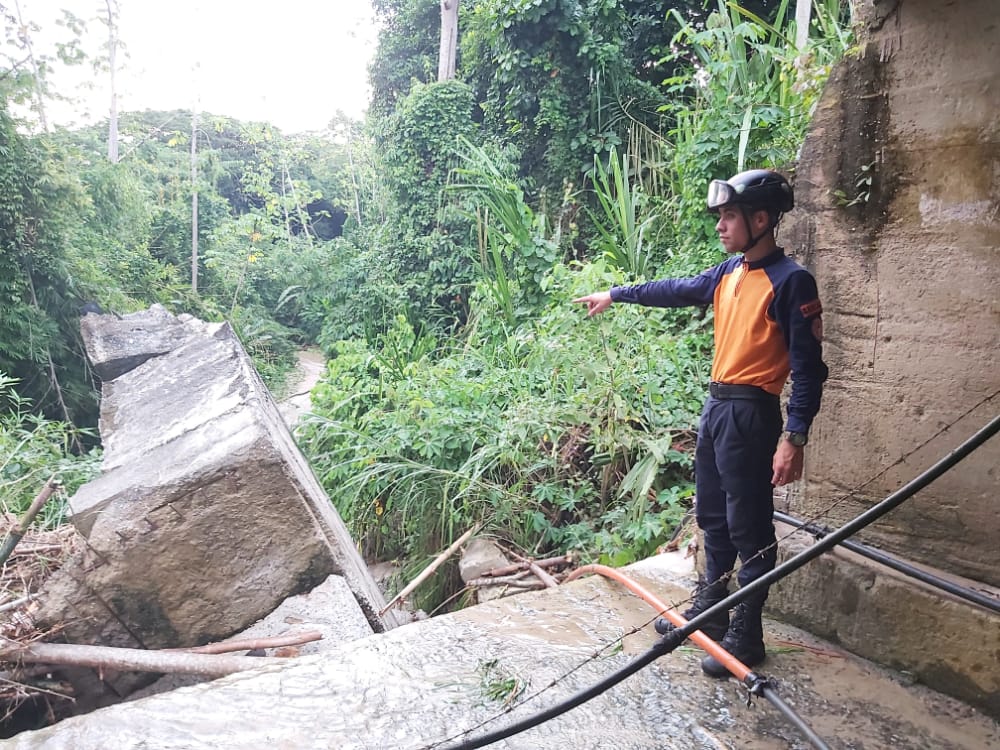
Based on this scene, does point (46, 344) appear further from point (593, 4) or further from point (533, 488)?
point (593, 4)

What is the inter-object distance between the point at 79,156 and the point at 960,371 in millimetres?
10038

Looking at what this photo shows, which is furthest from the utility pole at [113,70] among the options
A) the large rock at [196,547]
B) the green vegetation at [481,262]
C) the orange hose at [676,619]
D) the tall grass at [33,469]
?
the orange hose at [676,619]

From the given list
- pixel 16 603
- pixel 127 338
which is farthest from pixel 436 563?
pixel 127 338

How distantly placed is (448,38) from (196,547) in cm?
1045

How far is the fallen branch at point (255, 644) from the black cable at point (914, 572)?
6.50ft

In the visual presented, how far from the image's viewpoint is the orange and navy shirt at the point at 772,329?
1789 mm

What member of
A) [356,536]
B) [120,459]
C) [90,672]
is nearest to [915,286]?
[90,672]

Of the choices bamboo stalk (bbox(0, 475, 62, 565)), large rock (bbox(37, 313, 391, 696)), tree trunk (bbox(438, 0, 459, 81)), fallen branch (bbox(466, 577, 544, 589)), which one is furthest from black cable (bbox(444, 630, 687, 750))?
tree trunk (bbox(438, 0, 459, 81))

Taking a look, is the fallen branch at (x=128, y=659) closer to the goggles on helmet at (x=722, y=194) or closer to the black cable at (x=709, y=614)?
the black cable at (x=709, y=614)

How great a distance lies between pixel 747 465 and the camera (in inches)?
76.1

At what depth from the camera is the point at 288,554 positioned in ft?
10.0

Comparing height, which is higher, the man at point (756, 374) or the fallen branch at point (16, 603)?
the man at point (756, 374)

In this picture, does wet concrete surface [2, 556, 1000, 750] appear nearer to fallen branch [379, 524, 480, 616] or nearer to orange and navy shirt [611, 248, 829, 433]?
orange and navy shirt [611, 248, 829, 433]

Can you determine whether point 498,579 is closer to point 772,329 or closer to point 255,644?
point 255,644
